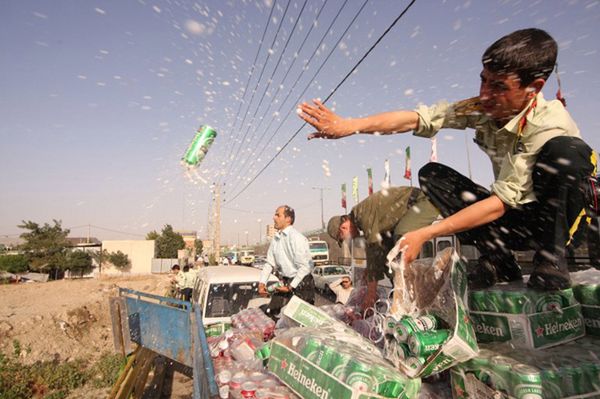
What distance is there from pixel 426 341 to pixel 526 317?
530mm

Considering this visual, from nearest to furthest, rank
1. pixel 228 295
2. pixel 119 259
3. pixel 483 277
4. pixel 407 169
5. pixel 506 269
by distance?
pixel 483 277 < pixel 506 269 < pixel 228 295 < pixel 407 169 < pixel 119 259

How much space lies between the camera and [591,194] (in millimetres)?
1787

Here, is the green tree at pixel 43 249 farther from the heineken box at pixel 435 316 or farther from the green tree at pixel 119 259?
the heineken box at pixel 435 316

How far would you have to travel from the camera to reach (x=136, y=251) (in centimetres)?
4894

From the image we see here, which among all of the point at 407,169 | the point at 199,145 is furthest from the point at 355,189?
the point at 199,145

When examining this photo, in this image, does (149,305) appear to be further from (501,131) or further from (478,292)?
(501,131)

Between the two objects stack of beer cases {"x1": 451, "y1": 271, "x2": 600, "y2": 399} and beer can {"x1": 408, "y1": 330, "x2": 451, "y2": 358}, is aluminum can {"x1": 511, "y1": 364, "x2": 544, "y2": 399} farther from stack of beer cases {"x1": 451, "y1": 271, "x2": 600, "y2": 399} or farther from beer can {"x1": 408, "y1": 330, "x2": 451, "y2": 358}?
beer can {"x1": 408, "y1": 330, "x2": 451, "y2": 358}

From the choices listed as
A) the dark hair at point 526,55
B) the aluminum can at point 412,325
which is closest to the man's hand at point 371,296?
the aluminum can at point 412,325

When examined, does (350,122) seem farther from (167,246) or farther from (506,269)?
(167,246)

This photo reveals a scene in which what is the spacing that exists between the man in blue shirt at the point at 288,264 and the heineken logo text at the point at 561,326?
292cm

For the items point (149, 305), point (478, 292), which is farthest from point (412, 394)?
point (149, 305)

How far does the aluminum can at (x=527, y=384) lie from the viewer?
1.39m

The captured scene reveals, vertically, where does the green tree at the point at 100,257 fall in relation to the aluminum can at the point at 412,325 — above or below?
above

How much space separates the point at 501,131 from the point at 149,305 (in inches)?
172
